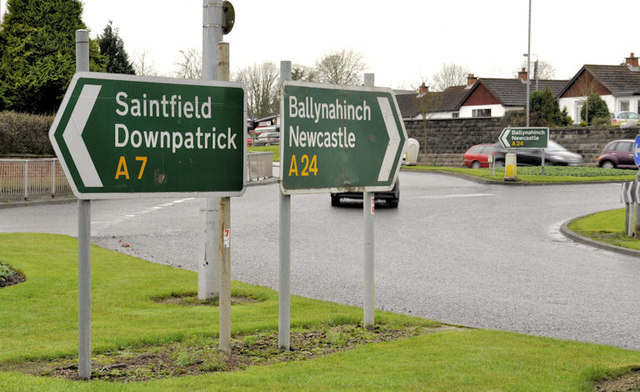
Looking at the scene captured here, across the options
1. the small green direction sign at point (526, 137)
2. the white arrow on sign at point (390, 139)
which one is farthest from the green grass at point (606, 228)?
the small green direction sign at point (526, 137)

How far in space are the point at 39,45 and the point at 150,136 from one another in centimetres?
3002

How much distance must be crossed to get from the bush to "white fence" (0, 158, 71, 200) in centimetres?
348

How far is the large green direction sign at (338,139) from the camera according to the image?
6.30m

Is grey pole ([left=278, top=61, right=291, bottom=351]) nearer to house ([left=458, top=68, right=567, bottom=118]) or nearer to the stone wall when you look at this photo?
the stone wall

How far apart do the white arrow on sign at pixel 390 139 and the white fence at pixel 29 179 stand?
19.2 metres

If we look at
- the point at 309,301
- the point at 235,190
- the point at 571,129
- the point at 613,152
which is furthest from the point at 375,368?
the point at 571,129

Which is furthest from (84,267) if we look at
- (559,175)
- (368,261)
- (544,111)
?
(544,111)

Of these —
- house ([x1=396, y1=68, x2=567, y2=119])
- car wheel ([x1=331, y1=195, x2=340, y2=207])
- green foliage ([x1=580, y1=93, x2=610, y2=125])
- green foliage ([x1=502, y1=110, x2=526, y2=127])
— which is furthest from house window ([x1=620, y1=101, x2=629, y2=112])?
car wheel ([x1=331, y1=195, x2=340, y2=207])

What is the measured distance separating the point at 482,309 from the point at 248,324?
287 cm

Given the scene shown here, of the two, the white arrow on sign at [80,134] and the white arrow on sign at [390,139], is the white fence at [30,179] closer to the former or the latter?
the white arrow on sign at [390,139]

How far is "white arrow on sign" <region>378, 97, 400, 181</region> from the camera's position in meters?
6.97

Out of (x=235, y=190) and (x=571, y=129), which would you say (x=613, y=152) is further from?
(x=235, y=190)

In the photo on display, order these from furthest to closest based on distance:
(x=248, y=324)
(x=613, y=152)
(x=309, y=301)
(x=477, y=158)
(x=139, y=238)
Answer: (x=477, y=158) → (x=613, y=152) → (x=139, y=238) → (x=309, y=301) → (x=248, y=324)

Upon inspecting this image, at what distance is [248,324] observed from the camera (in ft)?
24.2
